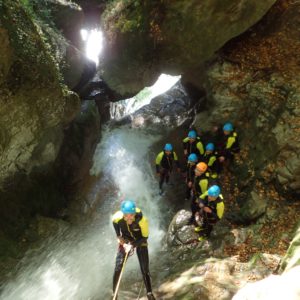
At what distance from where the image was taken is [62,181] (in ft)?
36.8

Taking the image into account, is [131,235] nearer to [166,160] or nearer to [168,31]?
[166,160]

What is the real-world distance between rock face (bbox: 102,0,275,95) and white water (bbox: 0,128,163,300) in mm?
3238

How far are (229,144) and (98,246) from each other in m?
5.40

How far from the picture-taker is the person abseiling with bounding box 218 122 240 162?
10.6 meters

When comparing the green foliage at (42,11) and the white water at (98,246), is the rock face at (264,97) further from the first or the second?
the green foliage at (42,11)

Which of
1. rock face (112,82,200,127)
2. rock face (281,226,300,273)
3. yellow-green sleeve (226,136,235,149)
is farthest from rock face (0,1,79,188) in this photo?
rock face (281,226,300,273)

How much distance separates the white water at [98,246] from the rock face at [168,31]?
3.24 m

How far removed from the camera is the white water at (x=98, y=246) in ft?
27.7

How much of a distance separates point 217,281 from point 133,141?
851 centimetres

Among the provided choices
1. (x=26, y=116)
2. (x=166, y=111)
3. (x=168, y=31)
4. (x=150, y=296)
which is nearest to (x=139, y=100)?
(x=166, y=111)

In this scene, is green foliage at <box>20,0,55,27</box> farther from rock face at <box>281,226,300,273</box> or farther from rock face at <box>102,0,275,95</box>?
rock face at <box>281,226,300,273</box>

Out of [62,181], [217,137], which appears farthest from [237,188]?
[62,181]

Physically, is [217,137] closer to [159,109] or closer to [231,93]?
[231,93]

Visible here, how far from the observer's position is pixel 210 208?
838cm
